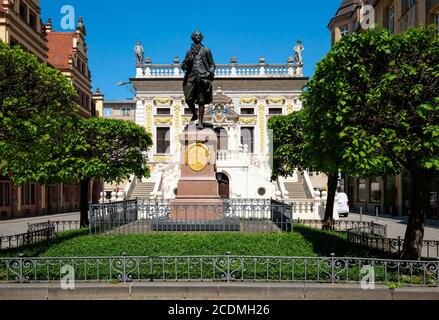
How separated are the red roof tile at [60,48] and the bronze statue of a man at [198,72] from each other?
2873 centimetres

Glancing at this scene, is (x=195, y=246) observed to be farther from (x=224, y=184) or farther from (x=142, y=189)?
(x=142, y=189)

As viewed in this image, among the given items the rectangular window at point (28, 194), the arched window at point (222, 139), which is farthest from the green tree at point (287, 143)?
the rectangular window at point (28, 194)

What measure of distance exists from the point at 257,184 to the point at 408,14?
17.0 metres

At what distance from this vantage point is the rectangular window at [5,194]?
28.0 metres

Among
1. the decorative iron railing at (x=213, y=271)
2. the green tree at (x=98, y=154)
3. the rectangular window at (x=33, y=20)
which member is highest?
the rectangular window at (x=33, y=20)

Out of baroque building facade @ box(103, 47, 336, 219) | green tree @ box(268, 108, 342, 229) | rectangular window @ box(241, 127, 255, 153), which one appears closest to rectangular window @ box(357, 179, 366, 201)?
baroque building facade @ box(103, 47, 336, 219)

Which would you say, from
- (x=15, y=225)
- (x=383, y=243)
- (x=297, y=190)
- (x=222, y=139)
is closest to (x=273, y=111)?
(x=222, y=139)

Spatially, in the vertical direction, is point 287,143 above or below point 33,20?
below

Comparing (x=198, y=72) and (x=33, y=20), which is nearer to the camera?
(x=198, y=72)

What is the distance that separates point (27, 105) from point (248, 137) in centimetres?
3084

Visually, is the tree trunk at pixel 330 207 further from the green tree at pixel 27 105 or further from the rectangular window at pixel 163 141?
the rectangular window at pixel 163 141

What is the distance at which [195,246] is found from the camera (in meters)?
10.5

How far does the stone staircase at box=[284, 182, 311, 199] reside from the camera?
1228 inches
